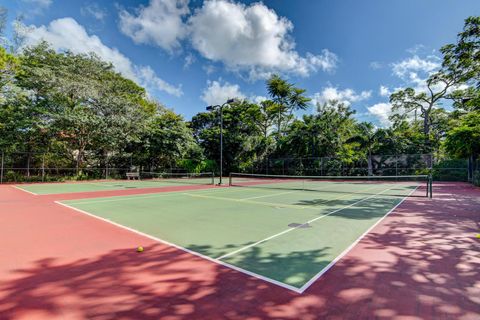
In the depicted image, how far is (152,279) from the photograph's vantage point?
3488mm

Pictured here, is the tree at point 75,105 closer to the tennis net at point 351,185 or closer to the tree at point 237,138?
the tree at point 237,138

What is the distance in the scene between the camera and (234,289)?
320 centimetres

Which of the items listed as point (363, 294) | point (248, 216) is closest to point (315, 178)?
point (248, 216)

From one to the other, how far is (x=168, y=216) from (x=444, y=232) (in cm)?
747

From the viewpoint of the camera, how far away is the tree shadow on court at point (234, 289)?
8.95ft

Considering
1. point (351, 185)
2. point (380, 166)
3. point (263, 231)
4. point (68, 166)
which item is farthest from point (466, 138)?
point (68, 166)

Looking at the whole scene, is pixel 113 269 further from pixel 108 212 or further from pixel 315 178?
pixel 315 178

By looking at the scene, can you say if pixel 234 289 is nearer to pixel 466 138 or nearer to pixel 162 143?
pixel 466 138

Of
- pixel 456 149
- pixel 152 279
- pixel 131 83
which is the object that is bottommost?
pixel 152 279

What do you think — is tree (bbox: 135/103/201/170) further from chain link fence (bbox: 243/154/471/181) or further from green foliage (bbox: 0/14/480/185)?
chain link fence (bbox: 243/154/471/181)

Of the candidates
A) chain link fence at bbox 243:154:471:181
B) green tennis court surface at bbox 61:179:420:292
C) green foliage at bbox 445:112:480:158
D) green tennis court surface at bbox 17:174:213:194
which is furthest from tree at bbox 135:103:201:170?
green foliage at bbox 445:112:480:158

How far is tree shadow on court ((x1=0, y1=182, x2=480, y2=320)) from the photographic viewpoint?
2.73 m

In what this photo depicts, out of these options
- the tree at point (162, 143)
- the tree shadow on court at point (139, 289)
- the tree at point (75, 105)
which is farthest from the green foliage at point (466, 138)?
the tree at point (75, 105)

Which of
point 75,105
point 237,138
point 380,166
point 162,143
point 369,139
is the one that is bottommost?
point 380,166
